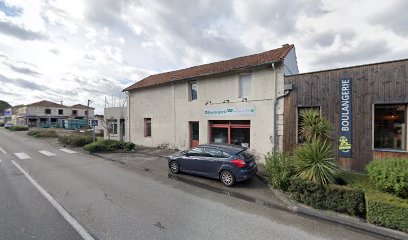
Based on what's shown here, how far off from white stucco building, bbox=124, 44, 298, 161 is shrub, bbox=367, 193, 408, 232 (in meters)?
5.69

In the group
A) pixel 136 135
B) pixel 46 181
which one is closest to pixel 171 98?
pixel 136 135

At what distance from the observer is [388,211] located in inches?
177

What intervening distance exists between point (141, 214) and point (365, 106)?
9.06 m

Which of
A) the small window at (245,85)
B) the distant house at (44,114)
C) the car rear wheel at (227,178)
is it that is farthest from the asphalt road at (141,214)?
the distant house at (44,114)

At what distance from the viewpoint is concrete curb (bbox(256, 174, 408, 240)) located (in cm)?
436

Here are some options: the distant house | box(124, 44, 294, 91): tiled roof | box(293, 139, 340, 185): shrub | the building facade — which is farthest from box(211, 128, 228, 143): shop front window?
the distant house

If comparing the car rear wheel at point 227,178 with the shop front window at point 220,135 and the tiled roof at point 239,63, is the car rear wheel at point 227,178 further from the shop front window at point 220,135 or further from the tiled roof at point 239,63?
the tiled roof at point 239,63

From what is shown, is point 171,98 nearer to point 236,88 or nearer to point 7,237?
point 236,88

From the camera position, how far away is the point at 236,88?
11883 mm

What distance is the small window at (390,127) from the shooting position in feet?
25.9

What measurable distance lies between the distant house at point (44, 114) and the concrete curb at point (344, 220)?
5865 cm

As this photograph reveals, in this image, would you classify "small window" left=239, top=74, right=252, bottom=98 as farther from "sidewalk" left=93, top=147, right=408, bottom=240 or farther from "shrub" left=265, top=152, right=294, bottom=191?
"shrub" left=265, top=152, right=294, bottom=191

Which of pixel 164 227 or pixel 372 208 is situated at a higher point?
pixel 372 208

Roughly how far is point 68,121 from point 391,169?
53.0 metres
